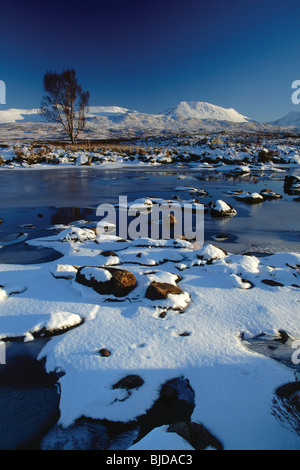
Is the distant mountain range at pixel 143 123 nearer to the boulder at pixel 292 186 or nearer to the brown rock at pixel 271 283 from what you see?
the boulder at pixel 292 186

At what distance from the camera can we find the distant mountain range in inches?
2544

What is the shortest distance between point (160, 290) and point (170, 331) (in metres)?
0.48

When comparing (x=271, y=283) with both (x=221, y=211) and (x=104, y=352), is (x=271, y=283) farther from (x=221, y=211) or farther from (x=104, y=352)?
(x=221, y=211)

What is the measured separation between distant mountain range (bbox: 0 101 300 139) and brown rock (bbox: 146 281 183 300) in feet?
180

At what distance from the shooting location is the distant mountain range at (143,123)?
64.6 metres

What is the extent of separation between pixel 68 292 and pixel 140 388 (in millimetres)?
1337

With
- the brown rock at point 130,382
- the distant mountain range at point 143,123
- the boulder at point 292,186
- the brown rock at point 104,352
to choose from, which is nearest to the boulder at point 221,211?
the boulder at point 292,186

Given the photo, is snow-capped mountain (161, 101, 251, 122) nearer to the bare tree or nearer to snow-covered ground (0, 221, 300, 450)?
the bare tree

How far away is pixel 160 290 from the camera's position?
2352mm

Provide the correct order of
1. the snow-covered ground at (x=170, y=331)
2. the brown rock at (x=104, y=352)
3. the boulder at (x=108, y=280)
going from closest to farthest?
the snow-covered ground at (x=170, y=331) → the brown rock at (x=104, y=352) → the boulder at (x=108, y=280)

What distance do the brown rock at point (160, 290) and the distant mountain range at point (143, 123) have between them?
54802 mm

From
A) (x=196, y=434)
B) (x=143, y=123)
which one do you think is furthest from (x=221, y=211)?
(x=143, y=123)

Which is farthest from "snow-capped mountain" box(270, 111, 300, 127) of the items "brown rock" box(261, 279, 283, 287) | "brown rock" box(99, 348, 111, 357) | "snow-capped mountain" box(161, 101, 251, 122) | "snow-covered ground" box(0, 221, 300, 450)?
"brown rock" box(99, 348, 111, 357)

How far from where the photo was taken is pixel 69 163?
17.5 meters
